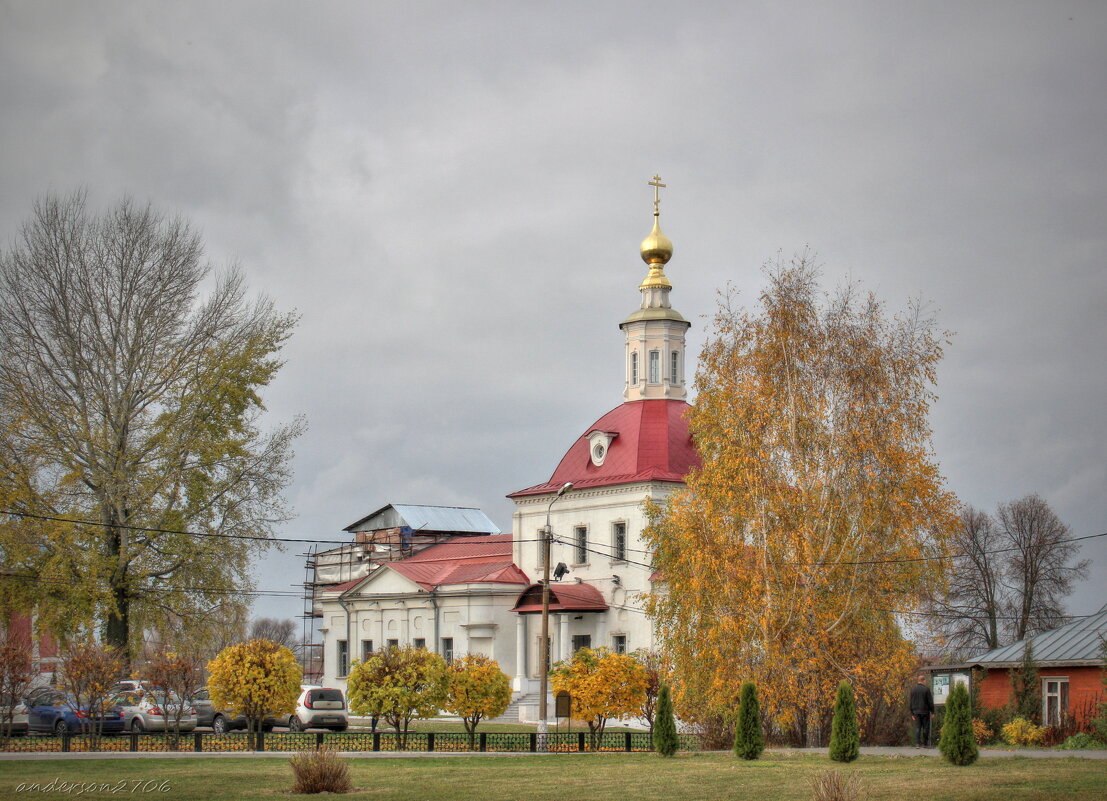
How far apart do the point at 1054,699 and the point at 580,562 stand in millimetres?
22384

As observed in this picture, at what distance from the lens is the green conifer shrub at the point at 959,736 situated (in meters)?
21.5

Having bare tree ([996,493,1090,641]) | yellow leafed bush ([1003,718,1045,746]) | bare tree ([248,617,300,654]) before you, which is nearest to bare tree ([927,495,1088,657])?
bare tree ([996,493,1090,641])

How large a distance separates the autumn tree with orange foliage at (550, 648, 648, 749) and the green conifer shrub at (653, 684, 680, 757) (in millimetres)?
3902

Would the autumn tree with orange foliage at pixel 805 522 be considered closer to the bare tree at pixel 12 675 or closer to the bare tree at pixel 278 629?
the bare tree at pixel 12 675

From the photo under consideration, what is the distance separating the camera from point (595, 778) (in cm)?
2106

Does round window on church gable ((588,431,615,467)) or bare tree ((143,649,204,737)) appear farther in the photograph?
round window on church gable ((588,431,615,467))

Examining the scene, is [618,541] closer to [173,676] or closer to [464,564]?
[464,564]

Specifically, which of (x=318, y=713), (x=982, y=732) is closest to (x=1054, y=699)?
(x=982, y=732)

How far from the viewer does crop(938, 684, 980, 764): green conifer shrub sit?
2145 cm

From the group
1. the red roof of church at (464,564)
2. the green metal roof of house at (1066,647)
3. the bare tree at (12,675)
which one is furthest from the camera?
the red roof of church at (464,564)

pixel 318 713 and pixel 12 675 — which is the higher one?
pixel 12 675

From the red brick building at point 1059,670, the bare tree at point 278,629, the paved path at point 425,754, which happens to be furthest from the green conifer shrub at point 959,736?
the bare tree at point 278,629

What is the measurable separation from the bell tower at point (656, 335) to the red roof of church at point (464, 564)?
889 centimetres

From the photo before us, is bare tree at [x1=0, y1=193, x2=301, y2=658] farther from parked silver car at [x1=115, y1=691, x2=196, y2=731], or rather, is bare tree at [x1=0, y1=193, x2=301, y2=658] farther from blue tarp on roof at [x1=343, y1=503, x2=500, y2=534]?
blue tarp on roof at [x1=343, y1=503, x2=500, y2=534]
